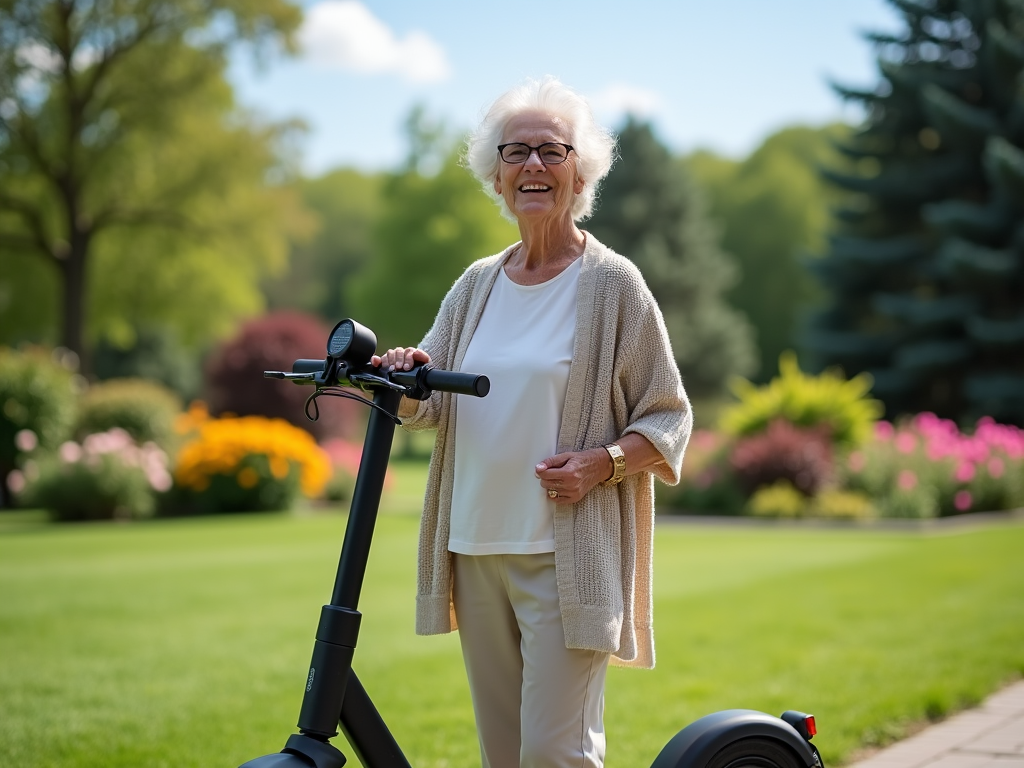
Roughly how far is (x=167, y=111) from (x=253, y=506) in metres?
14.2

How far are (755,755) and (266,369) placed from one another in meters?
17.2

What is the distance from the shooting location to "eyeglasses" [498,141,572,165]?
2643 millimetres

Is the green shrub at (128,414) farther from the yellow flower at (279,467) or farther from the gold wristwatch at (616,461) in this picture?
the gold wristwatch at (616,461)

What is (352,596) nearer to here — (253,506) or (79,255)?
(253,506)

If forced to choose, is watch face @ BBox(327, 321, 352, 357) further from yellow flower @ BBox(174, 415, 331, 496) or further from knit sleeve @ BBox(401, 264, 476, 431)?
yellow flower @ BBox(174, 415, 331, 496)

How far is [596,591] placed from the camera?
2.48m

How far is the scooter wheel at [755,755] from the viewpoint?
2672 mm

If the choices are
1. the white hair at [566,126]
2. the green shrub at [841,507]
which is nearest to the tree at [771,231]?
the green shrub at [841,507]

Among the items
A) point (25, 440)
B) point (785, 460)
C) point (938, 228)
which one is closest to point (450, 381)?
point (785, 460)

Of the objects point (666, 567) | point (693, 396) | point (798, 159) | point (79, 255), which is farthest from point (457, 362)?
point (798, 159)

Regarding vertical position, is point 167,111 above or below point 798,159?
below

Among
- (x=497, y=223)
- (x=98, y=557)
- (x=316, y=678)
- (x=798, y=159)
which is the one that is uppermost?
(x=798, y=159)

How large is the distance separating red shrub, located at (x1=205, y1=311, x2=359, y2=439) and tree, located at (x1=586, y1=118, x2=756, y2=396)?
14834 millimetres

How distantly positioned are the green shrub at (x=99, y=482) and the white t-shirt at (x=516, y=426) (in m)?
12.7
